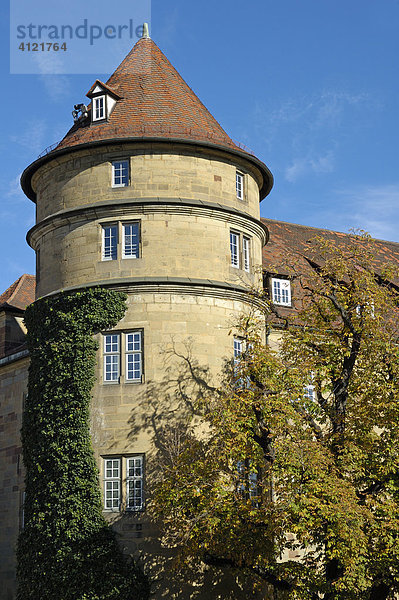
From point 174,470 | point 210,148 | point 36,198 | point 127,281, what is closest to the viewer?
point 174,470

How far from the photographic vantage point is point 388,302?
→ 22.4 metres

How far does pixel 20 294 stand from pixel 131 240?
11141mm

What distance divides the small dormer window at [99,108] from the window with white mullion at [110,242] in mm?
4003

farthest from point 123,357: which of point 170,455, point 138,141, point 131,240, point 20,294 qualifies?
point 20,294

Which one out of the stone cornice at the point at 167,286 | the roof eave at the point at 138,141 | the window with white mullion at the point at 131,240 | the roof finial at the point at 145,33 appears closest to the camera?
the stone cornice at the point at 167,286

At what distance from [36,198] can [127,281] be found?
621 cm

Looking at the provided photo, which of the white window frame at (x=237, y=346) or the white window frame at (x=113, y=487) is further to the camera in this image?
the white window frame at (x=237, y=346)

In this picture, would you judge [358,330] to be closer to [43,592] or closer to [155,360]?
[155,360]

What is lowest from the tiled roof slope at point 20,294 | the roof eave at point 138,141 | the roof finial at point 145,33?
the tiled roof slope at point 20,294

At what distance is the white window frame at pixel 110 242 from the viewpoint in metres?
24.4

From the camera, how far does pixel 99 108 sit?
1043 inches

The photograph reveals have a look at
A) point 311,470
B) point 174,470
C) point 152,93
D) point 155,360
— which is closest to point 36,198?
point 152,93

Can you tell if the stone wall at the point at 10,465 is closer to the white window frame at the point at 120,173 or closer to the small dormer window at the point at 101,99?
the white window frame at the point at 120,173

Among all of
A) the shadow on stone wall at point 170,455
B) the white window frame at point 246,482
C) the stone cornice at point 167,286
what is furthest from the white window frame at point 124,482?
the stone cornice at point 167,286
